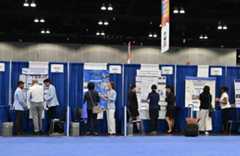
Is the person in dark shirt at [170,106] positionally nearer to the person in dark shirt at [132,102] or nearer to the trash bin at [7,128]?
the person in dark shirt at [132,102]

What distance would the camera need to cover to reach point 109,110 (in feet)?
49.9

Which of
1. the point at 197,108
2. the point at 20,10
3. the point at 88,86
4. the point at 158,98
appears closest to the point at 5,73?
the point at 88,86

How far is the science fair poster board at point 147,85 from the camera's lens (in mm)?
15688

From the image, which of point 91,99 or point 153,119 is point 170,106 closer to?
point 153,119

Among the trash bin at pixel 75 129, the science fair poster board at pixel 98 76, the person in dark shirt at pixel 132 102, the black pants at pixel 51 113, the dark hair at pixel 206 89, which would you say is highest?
the science fair poster board at pixel 98 76

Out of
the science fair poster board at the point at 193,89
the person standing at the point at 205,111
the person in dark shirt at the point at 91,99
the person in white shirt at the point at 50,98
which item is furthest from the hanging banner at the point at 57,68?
the person standing at the point at 205,111

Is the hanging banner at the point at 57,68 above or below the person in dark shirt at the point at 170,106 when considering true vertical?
above

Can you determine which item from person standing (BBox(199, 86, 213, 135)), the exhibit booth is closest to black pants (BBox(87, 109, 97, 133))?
the exhibit booth

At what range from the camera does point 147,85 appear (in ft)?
51.6

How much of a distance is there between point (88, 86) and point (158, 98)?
2.20 meters

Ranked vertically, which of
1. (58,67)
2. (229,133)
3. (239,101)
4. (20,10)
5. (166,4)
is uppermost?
(20,10)
